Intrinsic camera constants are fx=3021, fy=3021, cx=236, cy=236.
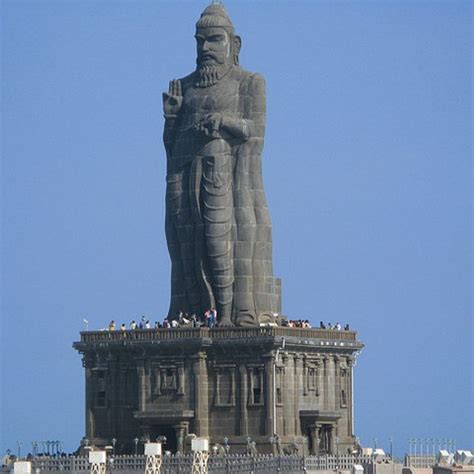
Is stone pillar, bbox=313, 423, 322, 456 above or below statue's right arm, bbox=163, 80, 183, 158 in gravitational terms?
below

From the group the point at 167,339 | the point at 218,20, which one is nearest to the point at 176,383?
the point at 167,339

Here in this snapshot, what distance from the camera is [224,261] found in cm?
14150

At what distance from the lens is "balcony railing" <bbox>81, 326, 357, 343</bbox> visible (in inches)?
5468

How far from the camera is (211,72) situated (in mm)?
142750

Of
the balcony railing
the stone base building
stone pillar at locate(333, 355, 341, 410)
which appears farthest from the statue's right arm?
stone pillar at locate(333, 355, 341, 410)

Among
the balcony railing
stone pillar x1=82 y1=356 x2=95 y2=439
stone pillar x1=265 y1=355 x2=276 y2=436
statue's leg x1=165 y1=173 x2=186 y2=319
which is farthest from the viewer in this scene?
stone pillar x1=82 y1=356 x2=95 y2=439

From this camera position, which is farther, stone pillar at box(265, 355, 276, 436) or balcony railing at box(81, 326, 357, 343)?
balcony railing at box(81, 326, 357, 343)

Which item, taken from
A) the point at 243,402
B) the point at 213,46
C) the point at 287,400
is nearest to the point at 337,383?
the point at 287,400

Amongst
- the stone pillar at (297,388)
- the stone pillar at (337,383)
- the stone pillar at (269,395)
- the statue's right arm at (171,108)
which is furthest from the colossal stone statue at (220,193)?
the stone pillar at (337,383)

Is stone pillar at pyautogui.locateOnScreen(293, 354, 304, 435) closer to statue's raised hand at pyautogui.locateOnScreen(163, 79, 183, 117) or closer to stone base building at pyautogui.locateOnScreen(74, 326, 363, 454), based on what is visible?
stone base building at pyautogui.locateOnScreen(74, 326, 363, 454)

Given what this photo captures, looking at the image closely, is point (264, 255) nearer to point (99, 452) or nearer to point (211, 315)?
point (211, 315)

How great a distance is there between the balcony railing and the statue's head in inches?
507

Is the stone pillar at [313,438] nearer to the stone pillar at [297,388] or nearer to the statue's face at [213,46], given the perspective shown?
the stone pillar at [297,388]

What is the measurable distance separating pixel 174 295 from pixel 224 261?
135 inches
